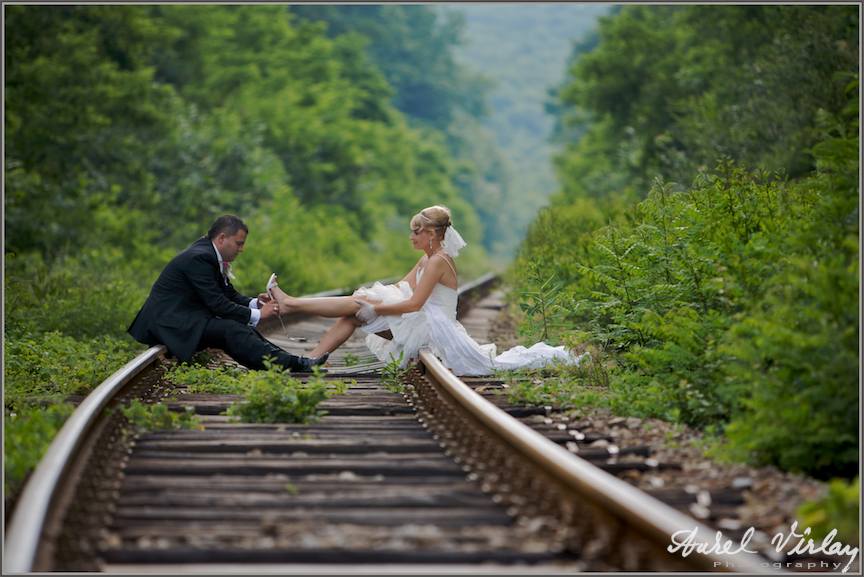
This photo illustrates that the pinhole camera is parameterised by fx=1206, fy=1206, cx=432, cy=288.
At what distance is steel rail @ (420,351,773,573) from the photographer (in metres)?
3.65

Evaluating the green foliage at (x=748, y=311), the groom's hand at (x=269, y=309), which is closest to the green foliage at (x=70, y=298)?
the groom's hand at (x=269, y=309)

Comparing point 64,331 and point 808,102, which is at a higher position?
point 808,102

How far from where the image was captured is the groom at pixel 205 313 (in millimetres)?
9336

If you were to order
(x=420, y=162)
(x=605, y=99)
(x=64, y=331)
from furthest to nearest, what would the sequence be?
(x=420, y=162) < (x=605, y=99) < (x=64, y=331)

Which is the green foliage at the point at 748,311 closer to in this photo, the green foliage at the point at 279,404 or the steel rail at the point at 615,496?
the steel rail at the point at 615,496

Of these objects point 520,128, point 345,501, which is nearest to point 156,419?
point 345,501

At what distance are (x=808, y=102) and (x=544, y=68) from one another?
17985cm

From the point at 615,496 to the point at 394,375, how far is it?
513 cm

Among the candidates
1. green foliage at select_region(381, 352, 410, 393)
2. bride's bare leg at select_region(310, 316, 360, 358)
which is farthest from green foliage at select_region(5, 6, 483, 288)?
green foliage at select_region(381, 352, 410, 393)

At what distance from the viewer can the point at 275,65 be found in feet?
156

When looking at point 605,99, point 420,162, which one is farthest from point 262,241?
point 420,162

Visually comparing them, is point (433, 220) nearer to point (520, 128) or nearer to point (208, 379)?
point (208, 379)

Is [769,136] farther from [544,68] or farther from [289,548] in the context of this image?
[544,68]

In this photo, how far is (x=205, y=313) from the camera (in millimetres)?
9664
